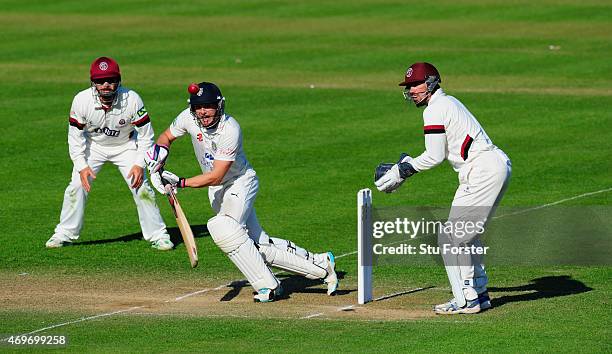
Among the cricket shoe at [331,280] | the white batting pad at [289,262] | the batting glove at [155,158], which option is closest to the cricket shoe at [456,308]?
the cricket shoe at [331,280]

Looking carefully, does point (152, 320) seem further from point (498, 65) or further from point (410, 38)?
point (410, 38)

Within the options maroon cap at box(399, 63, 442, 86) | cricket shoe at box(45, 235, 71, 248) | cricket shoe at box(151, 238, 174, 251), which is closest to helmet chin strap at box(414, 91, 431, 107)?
maroon cap at box(399, 63, 442, 86)

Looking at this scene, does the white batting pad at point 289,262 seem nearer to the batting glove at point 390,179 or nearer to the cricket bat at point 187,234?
the cricket bat at point 187,234

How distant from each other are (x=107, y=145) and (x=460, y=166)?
205 inches

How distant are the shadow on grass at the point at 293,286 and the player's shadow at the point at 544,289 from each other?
4.83 ft

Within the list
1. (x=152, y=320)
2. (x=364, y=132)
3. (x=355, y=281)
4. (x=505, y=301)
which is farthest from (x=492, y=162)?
(x=364, y=132)

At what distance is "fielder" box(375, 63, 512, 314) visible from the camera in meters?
11.2

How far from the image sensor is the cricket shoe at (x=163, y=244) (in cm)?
1475

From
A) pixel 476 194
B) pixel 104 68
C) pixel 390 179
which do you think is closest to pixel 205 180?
pixel 390 179

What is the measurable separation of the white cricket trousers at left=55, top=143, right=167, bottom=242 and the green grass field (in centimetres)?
27

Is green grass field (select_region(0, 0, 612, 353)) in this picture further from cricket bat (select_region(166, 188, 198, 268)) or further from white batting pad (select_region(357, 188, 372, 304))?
cricket bat (select_region(166, 188, 198, 268))

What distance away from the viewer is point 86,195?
1509 cm

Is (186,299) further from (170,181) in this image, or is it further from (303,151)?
(303,151)

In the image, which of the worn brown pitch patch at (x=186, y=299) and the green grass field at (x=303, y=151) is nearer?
the green grass field at (x=303, y=151)
